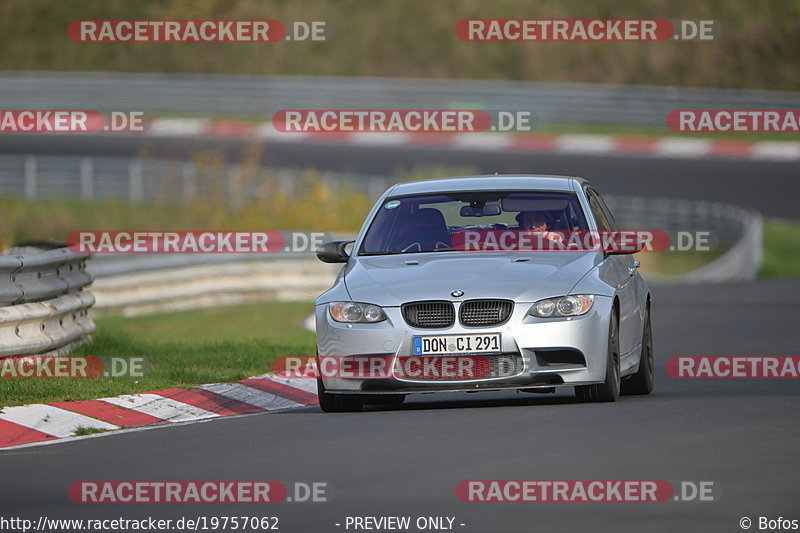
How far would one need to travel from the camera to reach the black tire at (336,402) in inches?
449

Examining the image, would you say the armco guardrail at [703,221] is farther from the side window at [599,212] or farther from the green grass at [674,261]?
the side window at [599,212]

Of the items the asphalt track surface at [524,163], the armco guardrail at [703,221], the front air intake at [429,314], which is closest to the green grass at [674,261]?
the armco guardrail at [703,221]

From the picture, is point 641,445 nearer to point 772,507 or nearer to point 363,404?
point 772,507

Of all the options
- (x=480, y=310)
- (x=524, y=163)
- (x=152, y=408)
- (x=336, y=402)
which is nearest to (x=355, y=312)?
(x=336, y=402)

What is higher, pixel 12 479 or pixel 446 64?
pixel 446 64

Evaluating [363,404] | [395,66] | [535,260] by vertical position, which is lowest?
[363,404]

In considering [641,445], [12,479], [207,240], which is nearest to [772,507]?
[641,445]

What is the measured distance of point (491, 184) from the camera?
40.6 ft

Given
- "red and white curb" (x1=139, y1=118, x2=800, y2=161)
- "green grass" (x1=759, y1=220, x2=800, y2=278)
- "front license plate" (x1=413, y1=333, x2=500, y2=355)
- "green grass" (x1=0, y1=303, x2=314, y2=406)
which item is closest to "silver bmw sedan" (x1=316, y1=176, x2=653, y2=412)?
"front license plate" (x1=413, y1=333, x2=500, y2=355)

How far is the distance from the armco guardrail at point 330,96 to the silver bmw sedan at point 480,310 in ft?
105

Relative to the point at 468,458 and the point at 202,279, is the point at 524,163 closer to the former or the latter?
the point at 202,279

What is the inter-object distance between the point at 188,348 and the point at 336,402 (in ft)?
14.1

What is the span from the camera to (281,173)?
32.8 meters

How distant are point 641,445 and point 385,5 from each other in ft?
160
